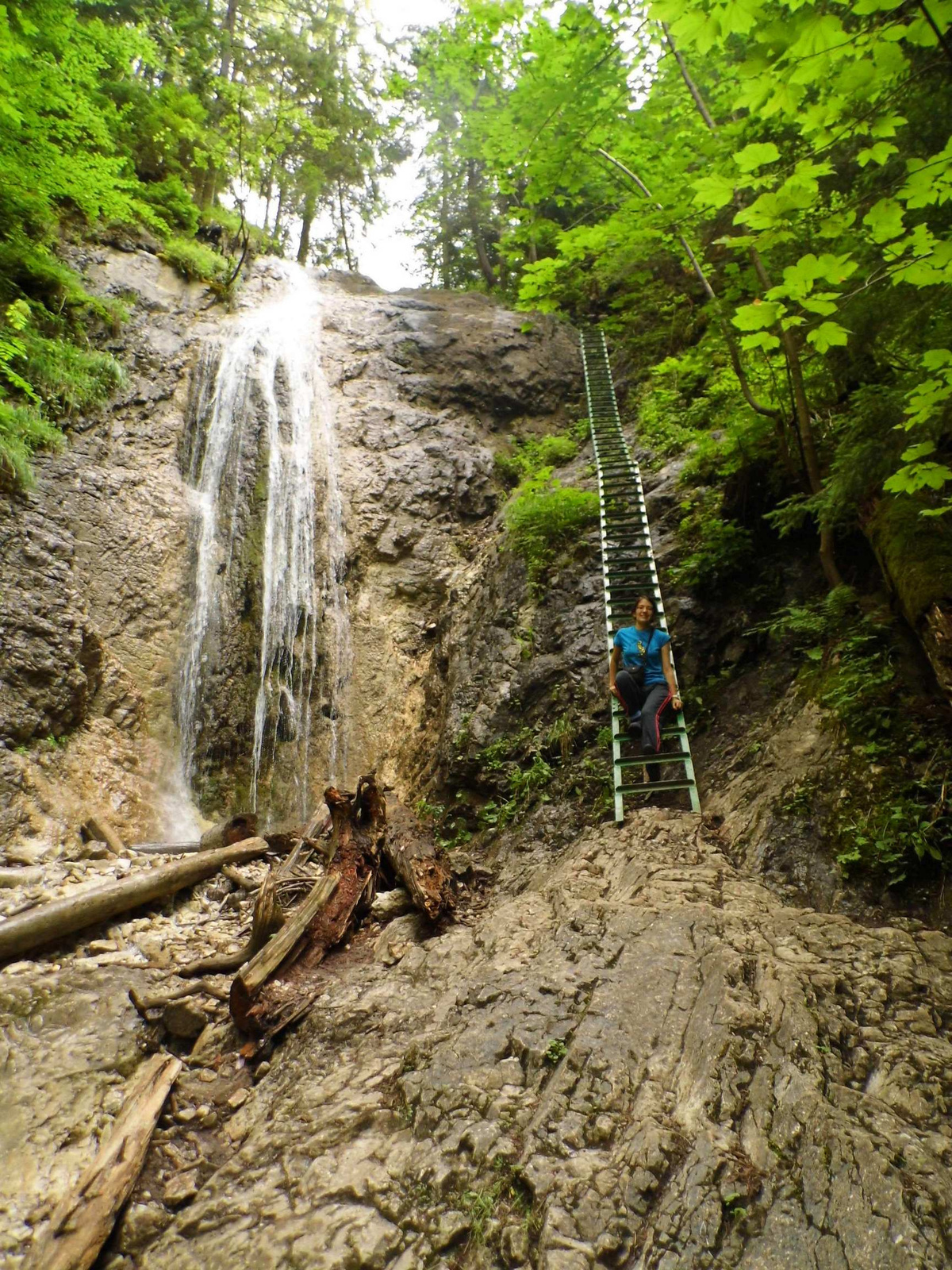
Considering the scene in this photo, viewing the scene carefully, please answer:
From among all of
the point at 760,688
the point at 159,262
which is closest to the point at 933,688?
the point at 760,688

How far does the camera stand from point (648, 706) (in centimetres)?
545

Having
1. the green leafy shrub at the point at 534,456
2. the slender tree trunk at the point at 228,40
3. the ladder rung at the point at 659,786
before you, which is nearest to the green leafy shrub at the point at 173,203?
the slender tree trunk at the point at 228,40

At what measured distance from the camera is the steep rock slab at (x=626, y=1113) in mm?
1912

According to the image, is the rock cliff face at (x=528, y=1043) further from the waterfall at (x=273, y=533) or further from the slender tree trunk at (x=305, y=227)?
the slender tree trunk at (x=305, y=227)

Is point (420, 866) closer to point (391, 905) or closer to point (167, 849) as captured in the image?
point (391, 905)

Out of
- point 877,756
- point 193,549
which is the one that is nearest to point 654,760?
point 877,756

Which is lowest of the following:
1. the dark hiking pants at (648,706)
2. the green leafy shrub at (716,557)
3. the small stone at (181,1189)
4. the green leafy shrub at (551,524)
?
the small stone at (181,1189)

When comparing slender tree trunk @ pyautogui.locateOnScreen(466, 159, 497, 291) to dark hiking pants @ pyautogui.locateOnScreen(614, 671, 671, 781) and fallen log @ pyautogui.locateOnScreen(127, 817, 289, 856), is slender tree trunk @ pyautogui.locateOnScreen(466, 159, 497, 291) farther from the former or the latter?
fallen log @ pyautogui.locateOnScreen(127, 817, 289, 856)

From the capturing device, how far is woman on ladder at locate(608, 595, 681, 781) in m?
5.45

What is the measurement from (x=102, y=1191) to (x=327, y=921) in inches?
75.2

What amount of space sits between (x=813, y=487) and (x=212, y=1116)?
19.4 ft

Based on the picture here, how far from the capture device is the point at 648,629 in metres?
5.78

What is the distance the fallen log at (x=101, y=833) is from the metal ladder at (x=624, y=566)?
4954 mm

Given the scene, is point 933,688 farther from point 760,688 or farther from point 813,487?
point 813,487
